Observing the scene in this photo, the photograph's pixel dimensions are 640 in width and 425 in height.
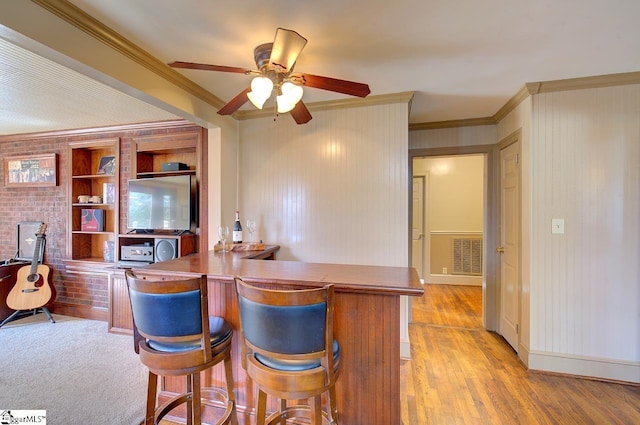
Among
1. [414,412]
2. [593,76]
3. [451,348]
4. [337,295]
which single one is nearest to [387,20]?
[337,295]

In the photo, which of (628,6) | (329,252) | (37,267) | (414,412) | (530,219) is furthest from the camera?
(37,267)

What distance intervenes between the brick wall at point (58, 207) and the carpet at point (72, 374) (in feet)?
1.36

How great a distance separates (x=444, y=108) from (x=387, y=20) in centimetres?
168

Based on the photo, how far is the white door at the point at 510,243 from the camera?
8.98 ft

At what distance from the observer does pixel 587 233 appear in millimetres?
2336

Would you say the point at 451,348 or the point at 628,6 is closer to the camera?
the point at 628,6

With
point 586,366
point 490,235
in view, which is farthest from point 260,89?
point 586,366

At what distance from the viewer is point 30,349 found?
2.70 m

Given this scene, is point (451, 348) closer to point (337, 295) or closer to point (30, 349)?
point (337, 295)

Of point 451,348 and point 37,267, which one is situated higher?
point 37,267

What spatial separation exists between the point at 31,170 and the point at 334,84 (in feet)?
15.1

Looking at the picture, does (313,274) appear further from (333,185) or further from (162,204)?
(162,204)

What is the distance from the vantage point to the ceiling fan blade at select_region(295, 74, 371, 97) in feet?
5.48

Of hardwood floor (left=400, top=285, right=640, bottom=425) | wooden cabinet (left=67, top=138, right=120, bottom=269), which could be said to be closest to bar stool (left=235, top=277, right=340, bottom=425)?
hardwood floor (left=400, top=285, right=640, bottom=425)
